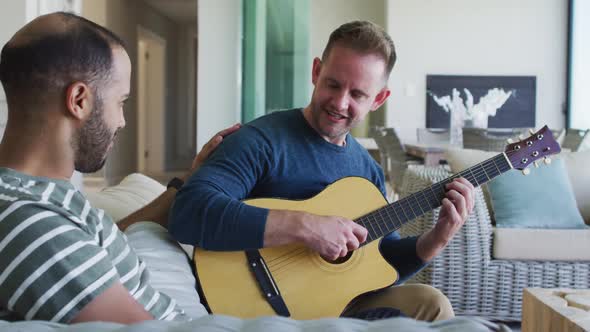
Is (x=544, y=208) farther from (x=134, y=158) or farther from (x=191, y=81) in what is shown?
(x=191, y=81)

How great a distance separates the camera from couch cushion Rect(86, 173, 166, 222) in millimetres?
1580

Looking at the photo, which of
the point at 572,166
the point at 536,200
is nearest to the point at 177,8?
the point at 572,166

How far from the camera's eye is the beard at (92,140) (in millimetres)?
783

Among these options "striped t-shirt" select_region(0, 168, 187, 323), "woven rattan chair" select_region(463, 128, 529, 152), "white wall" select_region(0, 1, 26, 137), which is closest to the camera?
"striped t-shirt" select_region(0, 168, 187, 323)

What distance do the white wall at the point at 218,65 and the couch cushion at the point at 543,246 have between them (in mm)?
2872

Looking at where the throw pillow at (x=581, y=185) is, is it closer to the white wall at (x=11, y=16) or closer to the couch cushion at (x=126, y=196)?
the couch cushion at (x=126, y=196)

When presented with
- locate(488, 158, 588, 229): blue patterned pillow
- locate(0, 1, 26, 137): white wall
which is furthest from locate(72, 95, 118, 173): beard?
locate(0, 1, 26, 137): white wall

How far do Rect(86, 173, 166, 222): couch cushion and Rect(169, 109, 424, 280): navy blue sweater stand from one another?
33 cm

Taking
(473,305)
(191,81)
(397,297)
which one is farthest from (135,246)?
(191,81)

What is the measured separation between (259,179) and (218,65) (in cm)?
390

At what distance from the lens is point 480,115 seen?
5312 millimetres

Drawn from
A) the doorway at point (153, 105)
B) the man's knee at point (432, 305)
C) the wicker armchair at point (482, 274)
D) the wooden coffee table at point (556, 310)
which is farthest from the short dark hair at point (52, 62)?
the doorway at point (153, 105)

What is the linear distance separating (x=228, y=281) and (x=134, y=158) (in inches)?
358

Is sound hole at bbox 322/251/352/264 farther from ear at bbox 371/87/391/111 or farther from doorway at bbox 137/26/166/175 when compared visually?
doorway at bbox 137/26/166/175
